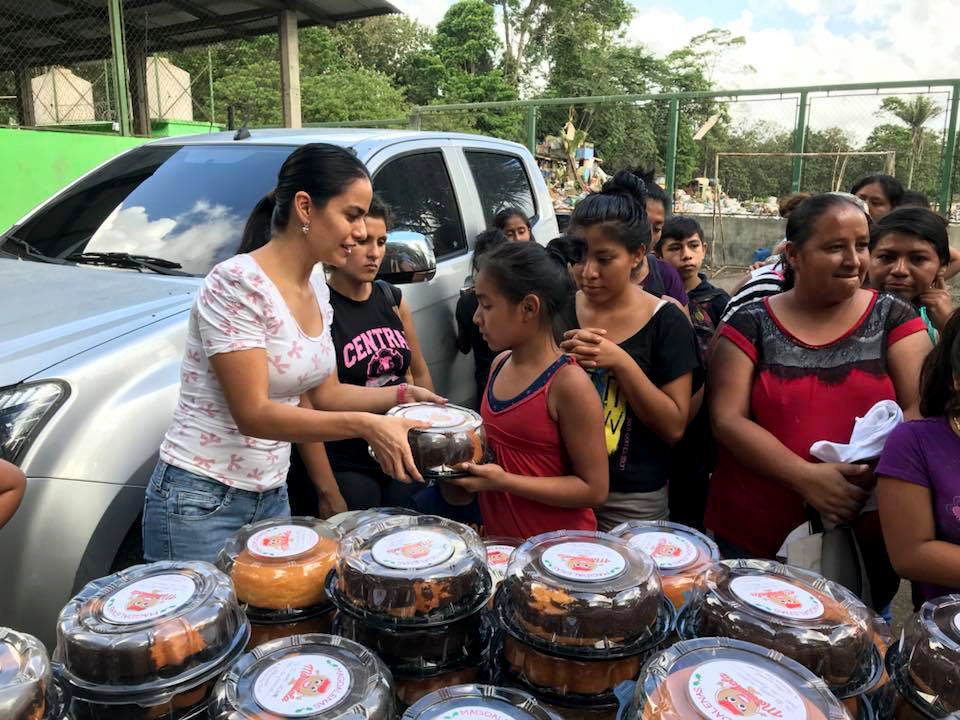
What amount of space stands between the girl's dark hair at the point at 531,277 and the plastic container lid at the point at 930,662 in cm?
135

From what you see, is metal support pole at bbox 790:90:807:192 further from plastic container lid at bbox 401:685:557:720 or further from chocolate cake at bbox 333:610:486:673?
plastic container lid at bbox 401:685:557:720

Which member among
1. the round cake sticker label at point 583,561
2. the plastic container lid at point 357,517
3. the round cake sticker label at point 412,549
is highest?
the round cake sticker label at point 583,561

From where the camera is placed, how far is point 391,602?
3.80 feet

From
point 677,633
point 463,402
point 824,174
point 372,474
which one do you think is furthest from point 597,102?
point 677,633

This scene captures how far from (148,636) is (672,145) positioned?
39.5 ft

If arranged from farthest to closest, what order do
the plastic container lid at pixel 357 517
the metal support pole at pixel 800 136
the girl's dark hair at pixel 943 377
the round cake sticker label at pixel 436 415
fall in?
the metal support pole at pixel 800 136
the round cake sticker label at pixel 436 415
the girl's dark hair at pixel 943 377
the plastic container lid at pixel 357 517

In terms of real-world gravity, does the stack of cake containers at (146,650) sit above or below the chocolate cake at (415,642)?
above

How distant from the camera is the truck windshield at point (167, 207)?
3.15m

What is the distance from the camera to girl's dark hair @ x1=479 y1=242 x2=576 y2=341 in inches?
87.3

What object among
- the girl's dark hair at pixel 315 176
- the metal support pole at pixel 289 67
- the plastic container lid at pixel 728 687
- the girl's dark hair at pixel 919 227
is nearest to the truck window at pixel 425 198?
the girl's dark hair at pixel 315 176

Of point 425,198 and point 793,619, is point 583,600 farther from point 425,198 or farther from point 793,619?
point 425,198

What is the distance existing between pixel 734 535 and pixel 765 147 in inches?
436

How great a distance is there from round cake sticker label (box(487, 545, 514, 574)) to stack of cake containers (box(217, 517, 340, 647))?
334mm

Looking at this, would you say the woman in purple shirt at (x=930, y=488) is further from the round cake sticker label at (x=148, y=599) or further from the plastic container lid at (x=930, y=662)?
the round cake sticker label at (x=148, y=599)
